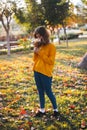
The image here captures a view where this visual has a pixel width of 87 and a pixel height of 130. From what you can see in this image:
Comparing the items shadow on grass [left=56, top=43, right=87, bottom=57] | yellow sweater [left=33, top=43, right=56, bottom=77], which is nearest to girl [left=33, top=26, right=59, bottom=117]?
yellow sweater [left=33, top=43, right=56, bottom=77]

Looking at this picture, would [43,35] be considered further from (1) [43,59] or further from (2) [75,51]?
(2) [75,51]

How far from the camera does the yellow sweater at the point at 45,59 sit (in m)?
6.12

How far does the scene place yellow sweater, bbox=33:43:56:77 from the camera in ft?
20.1

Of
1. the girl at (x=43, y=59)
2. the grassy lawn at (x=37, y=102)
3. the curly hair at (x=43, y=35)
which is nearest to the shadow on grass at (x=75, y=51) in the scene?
the grassy lawn at (x=37, y=102)

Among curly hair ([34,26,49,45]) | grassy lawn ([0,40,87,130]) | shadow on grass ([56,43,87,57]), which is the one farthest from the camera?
shadow on grass ([56,43,87,57])

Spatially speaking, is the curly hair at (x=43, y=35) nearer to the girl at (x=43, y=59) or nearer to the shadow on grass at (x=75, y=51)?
the girl at (x=43, y=59)

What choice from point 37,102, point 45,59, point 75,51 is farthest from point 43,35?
point 75,51

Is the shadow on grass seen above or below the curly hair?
below

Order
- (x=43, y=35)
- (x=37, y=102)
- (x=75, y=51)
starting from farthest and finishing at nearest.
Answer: (x=75, y=51), (x=37, y=102), (x=43, y=35)

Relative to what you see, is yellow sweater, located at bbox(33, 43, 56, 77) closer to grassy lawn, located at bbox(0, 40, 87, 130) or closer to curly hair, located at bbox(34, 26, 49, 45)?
curly hair, located at bbox(34, 26, 49, 45)

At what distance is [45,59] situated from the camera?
617 centimetres

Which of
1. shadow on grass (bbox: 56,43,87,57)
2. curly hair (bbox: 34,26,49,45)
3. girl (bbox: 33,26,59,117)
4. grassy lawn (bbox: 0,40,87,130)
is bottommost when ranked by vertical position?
shadow on grass (bbox: 56,43,87,57)

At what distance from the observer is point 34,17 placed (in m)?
30.9

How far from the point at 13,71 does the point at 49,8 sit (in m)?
18.1
